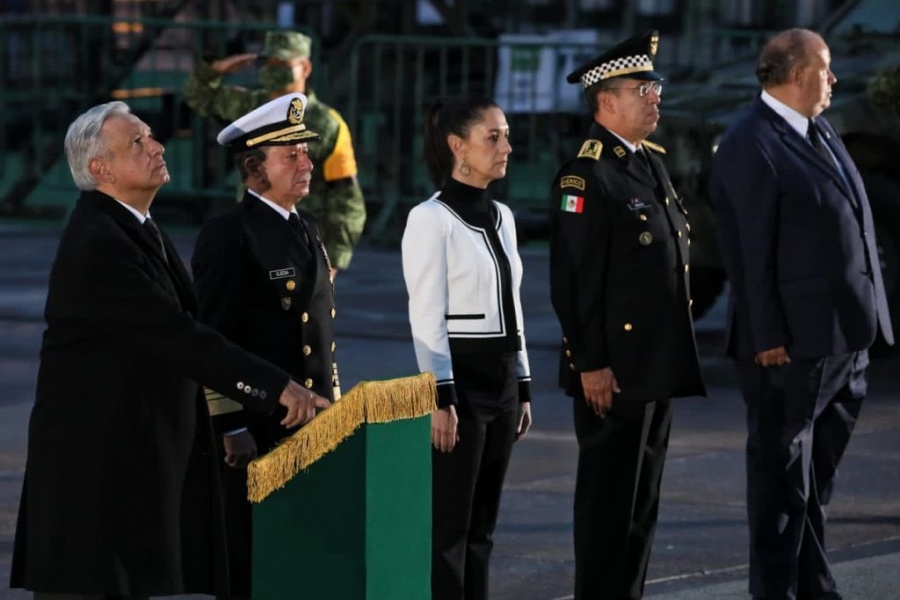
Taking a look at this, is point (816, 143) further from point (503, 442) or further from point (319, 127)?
point (319, 127)

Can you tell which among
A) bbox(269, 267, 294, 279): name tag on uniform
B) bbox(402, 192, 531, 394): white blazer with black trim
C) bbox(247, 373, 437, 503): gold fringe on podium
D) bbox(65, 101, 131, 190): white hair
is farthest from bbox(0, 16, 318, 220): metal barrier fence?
bbox(247, 373, 437, 503): gold fringe on podium

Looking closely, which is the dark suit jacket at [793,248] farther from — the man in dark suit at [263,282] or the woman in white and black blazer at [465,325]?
the man in dark suit at [263,282]

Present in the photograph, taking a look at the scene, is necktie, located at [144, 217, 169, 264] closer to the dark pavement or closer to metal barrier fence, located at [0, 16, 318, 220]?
the dark pavement

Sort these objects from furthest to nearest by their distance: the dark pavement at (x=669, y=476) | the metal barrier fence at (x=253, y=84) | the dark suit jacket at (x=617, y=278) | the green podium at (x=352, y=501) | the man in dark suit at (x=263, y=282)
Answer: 1. the metal barrier fence at (x=253, y=84)
2. the dark pavement at (x=669, y=476)
3. the dark suit jacket at (x=617, y=278)
4. the man in dark suit at (x=263, y=282)
5. the green podium at (x=352, y=501)

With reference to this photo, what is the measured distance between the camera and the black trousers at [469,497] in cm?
616

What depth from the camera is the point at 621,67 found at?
6418 millimetres

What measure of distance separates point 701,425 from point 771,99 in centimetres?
378

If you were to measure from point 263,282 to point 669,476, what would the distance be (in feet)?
12.0

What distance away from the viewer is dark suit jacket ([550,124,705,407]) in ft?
20.9

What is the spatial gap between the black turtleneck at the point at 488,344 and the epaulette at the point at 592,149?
1.12 feet

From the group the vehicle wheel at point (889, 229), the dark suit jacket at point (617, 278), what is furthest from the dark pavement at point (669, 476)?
the dark suit jacket at point (617, 278)

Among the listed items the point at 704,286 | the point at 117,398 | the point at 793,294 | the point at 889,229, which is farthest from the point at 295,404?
the point at 704,286

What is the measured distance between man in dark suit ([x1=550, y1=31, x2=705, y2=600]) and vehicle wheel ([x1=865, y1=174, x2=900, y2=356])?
5916mm

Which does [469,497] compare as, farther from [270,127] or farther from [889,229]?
[889,229]
